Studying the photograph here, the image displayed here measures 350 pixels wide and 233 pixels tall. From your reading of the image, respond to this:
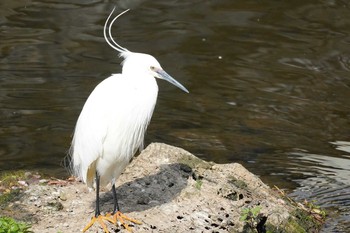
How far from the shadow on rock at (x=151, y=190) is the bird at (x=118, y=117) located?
1.16 ft

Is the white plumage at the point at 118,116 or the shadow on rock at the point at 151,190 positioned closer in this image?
the white plumage at the point at 118,116

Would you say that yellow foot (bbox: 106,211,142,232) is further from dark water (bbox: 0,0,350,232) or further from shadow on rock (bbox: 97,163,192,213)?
dark water (bbox: 0,0,350,232)

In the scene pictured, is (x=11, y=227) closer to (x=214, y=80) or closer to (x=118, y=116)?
(x=118, y=116)

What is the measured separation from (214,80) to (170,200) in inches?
174

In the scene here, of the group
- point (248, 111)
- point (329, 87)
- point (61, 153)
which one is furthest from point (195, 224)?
point (329, 87)

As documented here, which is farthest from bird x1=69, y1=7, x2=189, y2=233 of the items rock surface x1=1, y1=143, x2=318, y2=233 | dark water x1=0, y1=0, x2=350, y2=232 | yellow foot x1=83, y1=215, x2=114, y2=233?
dark water x1=0, y1=0, x2=350, y2=232

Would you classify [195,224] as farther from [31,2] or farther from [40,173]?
[31,2]

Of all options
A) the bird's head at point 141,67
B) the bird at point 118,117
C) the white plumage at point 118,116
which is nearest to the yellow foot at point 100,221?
the bird at point 118,117

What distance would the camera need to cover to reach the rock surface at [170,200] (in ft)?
19.2

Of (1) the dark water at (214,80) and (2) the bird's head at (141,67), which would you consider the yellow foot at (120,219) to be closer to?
(2) the bird's head at (141,67)

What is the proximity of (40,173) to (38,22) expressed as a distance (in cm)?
520

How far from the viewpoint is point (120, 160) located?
5.79 meters

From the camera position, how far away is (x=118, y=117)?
564 cm

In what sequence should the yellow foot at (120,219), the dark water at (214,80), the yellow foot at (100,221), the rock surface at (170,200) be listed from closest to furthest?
the yellow foot at (100,221) < the yellow foot at (120,219) < the rock surface at (170,200) < the dark water at (214,80)
